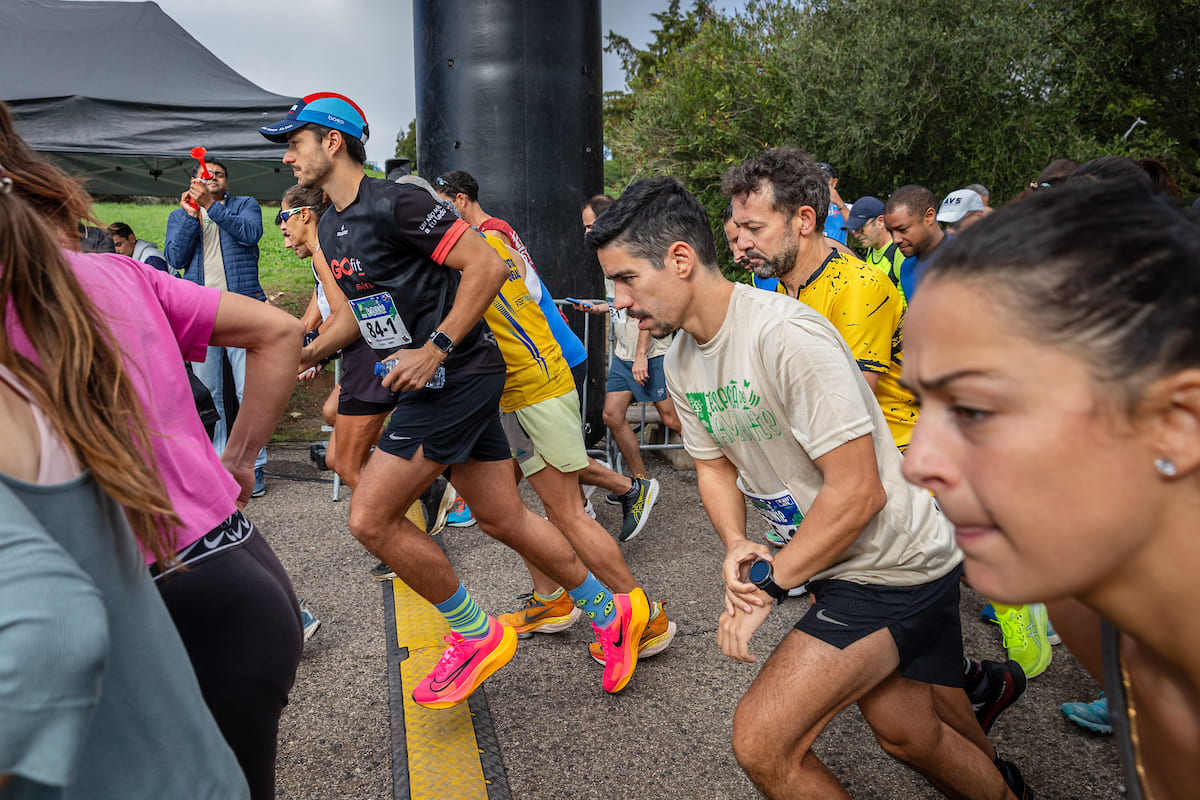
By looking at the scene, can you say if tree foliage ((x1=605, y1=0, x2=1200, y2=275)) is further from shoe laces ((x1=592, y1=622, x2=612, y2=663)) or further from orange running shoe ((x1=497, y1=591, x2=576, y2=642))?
shoe laces ((x1=592, y1=622, x2=612, y2=663))

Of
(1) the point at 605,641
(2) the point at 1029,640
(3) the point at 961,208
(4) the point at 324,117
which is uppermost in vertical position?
(4) the point at 324,117

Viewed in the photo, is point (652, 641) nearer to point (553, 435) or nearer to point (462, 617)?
point (462, 617)

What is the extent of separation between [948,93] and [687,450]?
1094 centimetres

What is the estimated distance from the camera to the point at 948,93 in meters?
11.3

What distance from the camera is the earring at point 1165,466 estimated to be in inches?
33.7

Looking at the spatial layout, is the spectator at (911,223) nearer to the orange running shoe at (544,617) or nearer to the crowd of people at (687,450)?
the crowd of people at (687,450)

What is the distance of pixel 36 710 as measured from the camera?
0.73 metres

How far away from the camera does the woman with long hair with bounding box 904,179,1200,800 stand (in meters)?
0.87

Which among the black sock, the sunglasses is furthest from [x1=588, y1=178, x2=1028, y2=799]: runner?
the sunglasses

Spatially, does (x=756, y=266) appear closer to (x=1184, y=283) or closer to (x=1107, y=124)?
(x=1184, y=283)

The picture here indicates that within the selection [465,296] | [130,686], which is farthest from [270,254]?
[130,686]

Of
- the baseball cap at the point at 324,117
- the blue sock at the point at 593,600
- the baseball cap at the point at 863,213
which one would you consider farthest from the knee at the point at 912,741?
the baseball cap at the point at 863,213

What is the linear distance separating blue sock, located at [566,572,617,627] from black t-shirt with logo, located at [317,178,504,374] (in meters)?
1.03

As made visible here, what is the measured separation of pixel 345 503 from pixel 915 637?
186 inches
